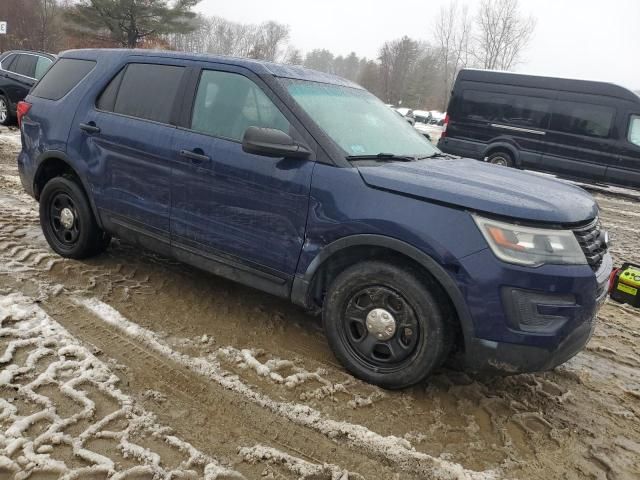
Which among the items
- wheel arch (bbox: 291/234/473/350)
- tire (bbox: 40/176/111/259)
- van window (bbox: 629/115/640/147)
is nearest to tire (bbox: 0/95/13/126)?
tire (bbox: 40/176/111/259)

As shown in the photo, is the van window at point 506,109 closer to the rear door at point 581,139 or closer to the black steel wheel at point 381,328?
the rear door at point 581,139

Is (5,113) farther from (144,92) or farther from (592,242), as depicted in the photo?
(592,242)

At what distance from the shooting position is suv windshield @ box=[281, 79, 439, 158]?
3111 millimetres

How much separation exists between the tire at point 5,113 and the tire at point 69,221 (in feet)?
29.5

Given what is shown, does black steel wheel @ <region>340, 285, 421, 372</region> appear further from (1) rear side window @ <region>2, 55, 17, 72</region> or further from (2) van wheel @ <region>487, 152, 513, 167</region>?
(1) rear side window @ <region>2, 55, 17, 72</region>

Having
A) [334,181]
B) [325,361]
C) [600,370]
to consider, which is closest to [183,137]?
[334,181]

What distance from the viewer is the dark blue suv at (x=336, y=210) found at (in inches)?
98.0

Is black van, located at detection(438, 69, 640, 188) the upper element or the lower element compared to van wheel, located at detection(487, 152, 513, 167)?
upper

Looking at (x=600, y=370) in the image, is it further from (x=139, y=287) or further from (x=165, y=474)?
(x=139, y=287)

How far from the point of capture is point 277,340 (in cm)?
333

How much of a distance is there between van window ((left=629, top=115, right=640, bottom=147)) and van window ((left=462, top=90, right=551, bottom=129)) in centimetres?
162

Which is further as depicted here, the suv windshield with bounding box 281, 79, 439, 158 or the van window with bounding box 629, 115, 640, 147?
the van window with bounding box 629, 115, 640, 147

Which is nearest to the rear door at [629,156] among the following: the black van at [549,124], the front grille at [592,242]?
the black van at [549,124]

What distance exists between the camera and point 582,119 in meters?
10.8
